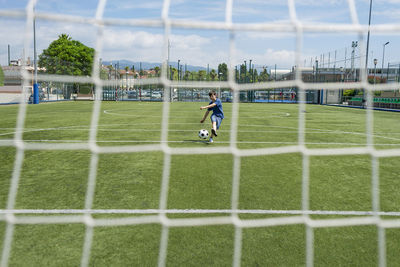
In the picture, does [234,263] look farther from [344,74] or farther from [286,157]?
[344,74]

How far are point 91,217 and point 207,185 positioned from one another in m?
1.55

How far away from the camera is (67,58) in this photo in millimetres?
39344

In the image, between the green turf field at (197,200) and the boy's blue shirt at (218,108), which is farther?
the boy's blue shirt at (218,108)

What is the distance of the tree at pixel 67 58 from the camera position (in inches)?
843

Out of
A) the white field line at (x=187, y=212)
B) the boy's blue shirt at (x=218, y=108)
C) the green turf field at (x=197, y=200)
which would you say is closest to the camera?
the green turf field at (x=197, y=200)

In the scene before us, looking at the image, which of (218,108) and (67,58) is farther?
(67,58)

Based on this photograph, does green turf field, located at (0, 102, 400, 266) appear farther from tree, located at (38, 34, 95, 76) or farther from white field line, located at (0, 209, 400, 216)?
tree, located at (38, 34, 95, 76)

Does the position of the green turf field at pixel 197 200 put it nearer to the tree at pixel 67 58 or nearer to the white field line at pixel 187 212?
the white field line at pixel 187 212

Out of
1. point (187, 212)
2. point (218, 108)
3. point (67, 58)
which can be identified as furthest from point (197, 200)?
point (67, 58)

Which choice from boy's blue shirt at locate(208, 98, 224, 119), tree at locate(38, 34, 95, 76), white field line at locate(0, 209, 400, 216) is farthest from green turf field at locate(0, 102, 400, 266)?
tree at locate(38, 34, 95, 76)

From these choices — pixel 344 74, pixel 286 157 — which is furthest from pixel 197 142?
pixel 344 74

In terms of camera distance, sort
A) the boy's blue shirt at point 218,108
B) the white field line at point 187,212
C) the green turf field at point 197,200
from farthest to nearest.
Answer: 1. the boy's blue shirt at point 218,108
2. the white field line at point 187,212
3. the green turf field at point 197,200

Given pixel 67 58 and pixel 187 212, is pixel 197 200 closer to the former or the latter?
pixel 187 212

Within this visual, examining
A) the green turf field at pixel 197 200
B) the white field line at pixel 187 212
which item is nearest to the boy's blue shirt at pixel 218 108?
the green turf field at pixel 197 200
